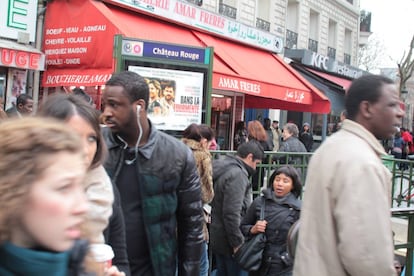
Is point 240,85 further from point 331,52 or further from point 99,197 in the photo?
point 331,52

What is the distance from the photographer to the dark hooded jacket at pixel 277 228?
443cm

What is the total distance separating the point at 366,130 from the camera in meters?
2.50

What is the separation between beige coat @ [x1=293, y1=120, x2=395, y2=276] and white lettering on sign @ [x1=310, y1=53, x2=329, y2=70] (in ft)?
54.8

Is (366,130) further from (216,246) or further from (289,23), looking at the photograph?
(289,23)

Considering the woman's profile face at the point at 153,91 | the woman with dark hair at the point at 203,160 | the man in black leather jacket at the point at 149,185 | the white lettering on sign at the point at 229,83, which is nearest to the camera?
the man in black leather jacket at the point at 149,185

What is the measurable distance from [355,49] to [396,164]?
17.9m

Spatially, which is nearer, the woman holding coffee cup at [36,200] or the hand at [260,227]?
the woman holding coffee cup at [36,200]

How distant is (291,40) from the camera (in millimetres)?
20562

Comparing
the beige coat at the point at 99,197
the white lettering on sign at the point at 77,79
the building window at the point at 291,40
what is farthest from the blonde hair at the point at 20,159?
the building window at the point at 291,40

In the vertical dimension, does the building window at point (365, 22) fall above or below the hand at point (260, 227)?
above

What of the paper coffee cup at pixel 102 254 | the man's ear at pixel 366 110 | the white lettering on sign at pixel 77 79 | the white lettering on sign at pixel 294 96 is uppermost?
the white lettering on sign at pixel 294 96

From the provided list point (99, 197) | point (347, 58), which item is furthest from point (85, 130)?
point (347, 58)

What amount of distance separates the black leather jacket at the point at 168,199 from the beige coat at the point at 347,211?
63 centimetres

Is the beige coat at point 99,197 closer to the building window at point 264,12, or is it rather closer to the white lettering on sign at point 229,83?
the white lettering on sign at point 229,83
